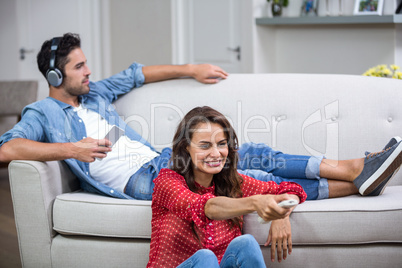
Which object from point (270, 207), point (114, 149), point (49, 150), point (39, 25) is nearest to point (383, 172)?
point (270, 207)

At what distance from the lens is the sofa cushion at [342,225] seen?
2.06m

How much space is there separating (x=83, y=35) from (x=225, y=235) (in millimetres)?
4127

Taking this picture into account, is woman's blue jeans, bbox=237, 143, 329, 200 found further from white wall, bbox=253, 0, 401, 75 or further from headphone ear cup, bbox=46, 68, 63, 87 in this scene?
white wall, bbox=253, 0, 401, 75

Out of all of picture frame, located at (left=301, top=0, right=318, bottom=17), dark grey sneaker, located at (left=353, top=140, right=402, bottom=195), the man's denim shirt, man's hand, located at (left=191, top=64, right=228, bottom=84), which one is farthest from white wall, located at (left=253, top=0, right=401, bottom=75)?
dark grey sneaker, located at (left=353, top=140, right=402, bottom=195)

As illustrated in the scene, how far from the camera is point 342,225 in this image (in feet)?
6.77

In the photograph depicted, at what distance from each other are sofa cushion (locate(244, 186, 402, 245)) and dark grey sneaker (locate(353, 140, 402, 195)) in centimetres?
9

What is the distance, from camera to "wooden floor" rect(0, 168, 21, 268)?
2770 millimetres

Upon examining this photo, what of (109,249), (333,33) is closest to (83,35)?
(333,33)

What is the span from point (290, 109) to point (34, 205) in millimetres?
1224

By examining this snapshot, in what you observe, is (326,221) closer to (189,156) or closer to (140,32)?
(189,156)

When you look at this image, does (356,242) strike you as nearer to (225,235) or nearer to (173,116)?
(225,235)

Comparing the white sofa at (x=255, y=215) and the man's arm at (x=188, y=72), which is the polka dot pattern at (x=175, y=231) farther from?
the man's arm at (x=188, y=72)

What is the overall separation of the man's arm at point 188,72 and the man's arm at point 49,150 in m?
0.73

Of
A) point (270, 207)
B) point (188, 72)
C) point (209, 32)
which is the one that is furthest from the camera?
point (209, 32)
